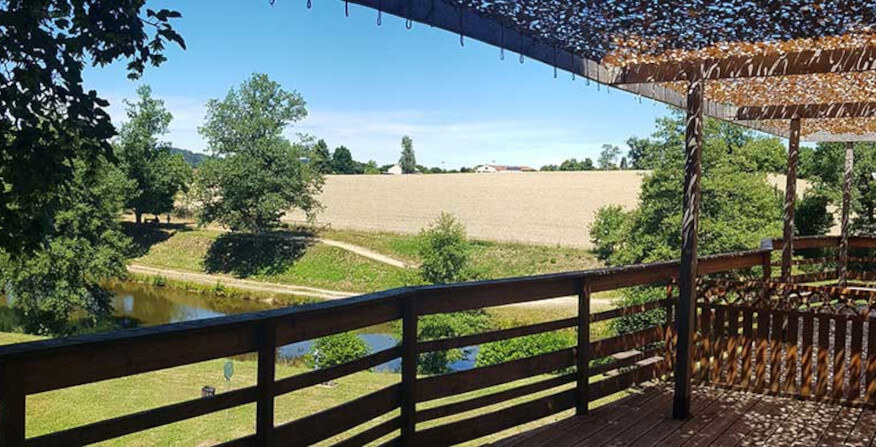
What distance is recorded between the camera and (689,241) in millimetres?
3693

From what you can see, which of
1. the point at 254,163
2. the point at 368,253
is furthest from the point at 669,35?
the point at 254,163

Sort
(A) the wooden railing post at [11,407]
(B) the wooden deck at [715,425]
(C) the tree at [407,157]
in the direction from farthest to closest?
(C) the tree at [407,157] < (B) the wooden deck at [715,425] < (A) the wooden railing post at [11,407]

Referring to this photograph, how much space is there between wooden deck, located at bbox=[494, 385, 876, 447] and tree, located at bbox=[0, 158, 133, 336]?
2112 cm

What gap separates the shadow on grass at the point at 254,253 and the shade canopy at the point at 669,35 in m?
29.5

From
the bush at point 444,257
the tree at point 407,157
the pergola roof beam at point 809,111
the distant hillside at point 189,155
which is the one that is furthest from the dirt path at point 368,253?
the tree at point 407,157

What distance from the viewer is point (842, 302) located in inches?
160

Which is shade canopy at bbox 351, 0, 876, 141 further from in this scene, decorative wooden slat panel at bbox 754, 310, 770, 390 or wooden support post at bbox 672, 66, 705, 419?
decorative wooden slat panel at bbox 754, 310, 770, 390

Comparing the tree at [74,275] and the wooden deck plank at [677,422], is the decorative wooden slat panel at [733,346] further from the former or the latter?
the tree at [74,275]

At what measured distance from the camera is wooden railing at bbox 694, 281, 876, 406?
12.8ft

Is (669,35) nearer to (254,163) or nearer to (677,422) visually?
(677,422)

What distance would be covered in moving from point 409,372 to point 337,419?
0.41 metres

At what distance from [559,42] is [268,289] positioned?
86.5ft

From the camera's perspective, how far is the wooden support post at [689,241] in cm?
367

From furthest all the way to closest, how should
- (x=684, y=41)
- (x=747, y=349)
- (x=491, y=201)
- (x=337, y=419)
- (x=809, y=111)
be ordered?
(x=491, y=201) < (x=809, y=111) < (x=747, y=349) < (x=684, y=41) < (x=337, y=419)
